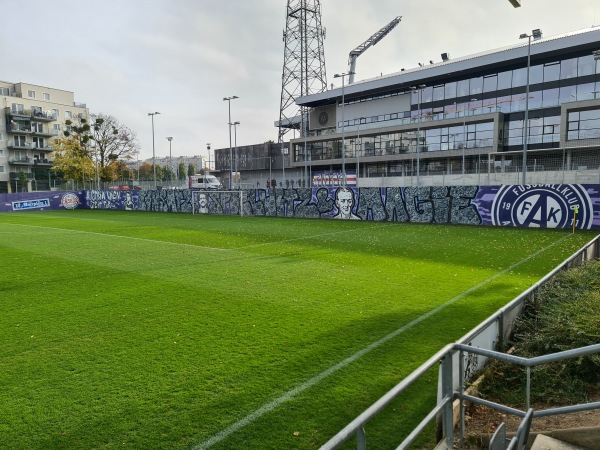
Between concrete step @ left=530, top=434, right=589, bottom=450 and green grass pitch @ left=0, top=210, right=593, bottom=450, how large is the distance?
1179 millimetres

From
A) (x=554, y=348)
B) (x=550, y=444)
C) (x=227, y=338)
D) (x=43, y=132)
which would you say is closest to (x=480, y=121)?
(x=554, y=348)

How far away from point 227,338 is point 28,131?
93.4 m

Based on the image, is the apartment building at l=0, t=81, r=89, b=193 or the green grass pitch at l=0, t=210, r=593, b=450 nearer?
the green grass pitch at l=0, t=210, r=593, b=450

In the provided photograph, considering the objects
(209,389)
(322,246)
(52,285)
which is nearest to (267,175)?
(322,246)

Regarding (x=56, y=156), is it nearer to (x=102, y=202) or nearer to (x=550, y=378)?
(x=102, y=202)

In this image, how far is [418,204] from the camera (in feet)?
93.0

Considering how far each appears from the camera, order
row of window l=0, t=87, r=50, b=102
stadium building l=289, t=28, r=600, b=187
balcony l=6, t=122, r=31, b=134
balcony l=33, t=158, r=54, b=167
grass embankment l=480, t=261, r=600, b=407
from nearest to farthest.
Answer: grass embankment l=480, t=261, r=600, b=407
stadium building l=289, t=28, r=600, b=187
balcony l=6, t=122, r=31, b=134
row of window l=0, t=87, r=50, b=102
balcony l=33, t=158, r=54, b=167

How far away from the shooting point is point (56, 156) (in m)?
69.9

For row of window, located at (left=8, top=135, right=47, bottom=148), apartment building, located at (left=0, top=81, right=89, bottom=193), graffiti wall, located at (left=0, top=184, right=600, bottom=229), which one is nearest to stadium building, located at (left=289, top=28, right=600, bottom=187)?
graffiti wall, located at (left=0, top=184, right=600, bottom=229)

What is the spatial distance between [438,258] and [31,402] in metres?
12.4

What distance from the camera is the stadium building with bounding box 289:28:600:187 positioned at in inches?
1676

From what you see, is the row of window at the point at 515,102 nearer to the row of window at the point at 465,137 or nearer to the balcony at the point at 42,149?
the row of window at the point at 465,137

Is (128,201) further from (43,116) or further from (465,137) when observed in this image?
(43,116)

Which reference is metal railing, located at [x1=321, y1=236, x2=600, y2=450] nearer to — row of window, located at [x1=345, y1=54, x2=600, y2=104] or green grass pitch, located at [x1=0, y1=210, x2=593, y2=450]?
green grass pitch, located at [x1=0, y1=210, x2=593, y2=450]
